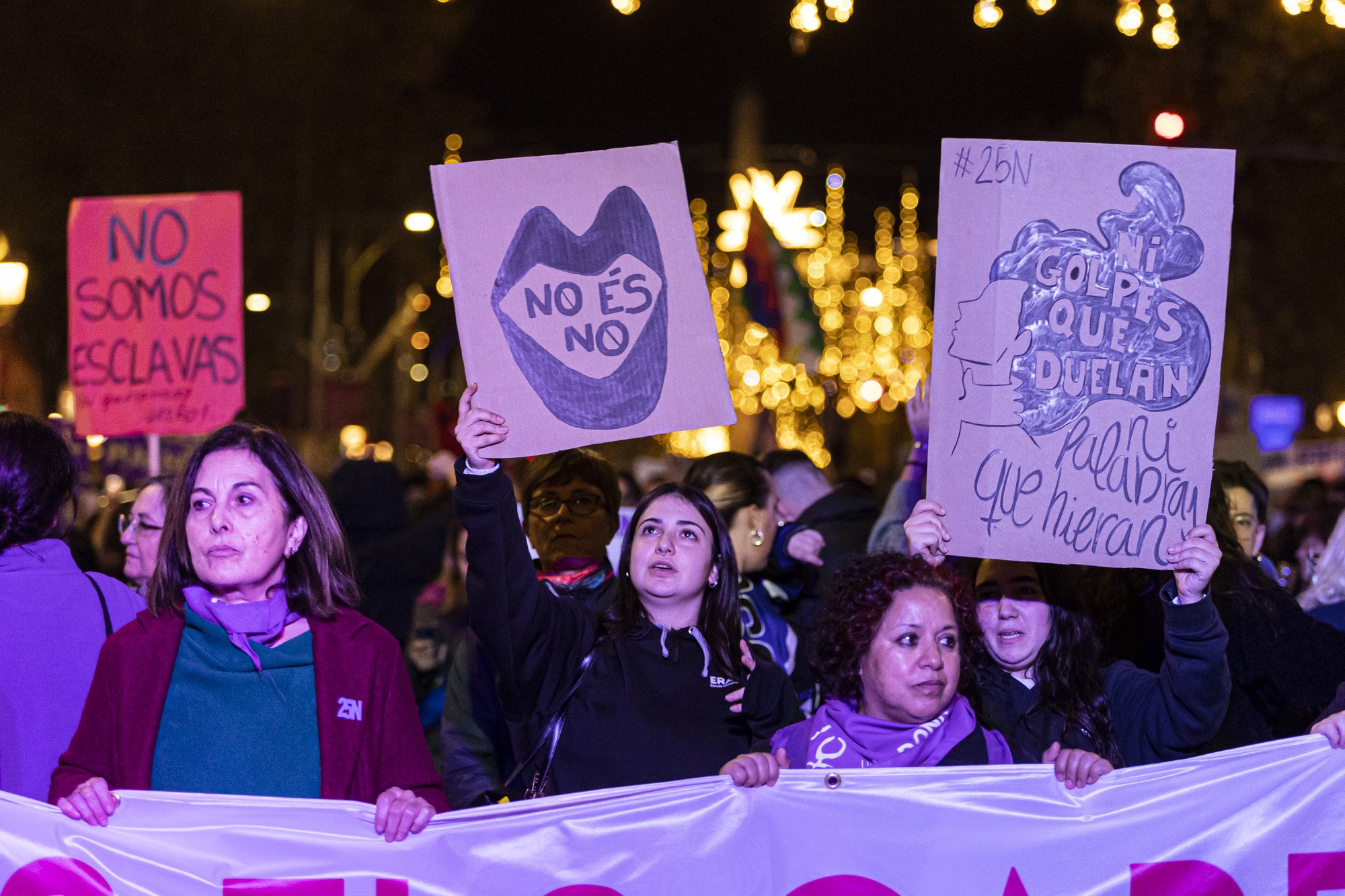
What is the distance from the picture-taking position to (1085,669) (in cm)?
428

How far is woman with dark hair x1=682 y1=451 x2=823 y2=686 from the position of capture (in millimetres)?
5512

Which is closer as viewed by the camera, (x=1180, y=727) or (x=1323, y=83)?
(x=1180, y=727)

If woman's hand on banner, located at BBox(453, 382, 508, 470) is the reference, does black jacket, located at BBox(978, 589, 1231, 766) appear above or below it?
below

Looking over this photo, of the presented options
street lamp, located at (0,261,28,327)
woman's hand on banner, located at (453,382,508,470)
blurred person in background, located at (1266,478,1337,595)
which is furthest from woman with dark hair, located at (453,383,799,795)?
street lamp, located at (0,261,28,327)

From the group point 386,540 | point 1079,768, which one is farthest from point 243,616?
point 386,540

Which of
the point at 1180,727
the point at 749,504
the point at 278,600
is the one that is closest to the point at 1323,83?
the point at 749,504

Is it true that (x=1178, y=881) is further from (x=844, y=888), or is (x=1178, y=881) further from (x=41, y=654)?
(x=41, y=654)

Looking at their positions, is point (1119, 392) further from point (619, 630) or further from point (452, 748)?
point (452, 748)

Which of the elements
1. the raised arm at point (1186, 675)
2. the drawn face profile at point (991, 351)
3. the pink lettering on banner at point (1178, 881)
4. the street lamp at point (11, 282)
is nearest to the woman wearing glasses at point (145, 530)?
the drawn face profile at point (991, 351)

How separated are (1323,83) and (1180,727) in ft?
52.1

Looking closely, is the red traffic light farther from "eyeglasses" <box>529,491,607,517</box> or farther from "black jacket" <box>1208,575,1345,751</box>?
"eyeglasses" <box>529,491,607,517</box>

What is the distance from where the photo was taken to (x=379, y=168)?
31.0 metres

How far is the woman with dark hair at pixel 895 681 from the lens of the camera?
3902 millimetres

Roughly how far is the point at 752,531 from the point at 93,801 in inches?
111
